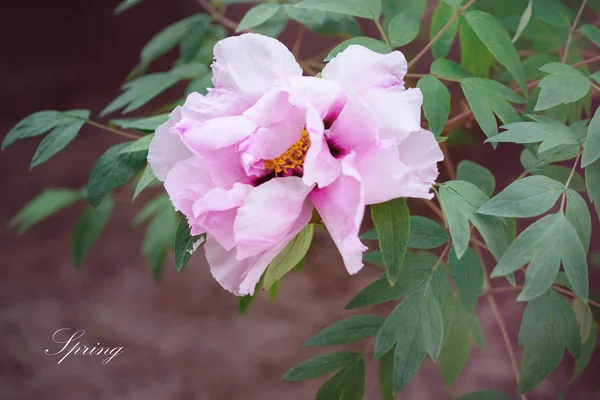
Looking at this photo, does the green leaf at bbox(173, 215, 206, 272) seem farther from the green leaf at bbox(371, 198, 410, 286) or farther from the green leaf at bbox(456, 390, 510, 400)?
the green leaf at bbox(456, 390, 510, 400)

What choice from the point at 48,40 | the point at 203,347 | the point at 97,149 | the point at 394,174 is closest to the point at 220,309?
the point at 203,347

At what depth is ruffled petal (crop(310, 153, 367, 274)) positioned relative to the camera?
333 mm

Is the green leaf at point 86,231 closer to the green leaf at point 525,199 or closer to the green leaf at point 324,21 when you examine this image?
the green leaf at point 324,21

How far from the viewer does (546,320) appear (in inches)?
16.1

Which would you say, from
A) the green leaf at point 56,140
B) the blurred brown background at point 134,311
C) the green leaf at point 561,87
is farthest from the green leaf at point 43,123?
the blurred brown background at point 134,311

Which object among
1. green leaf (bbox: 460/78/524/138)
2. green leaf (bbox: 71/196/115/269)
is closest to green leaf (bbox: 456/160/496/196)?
green leaf (bbox: 460/78/524/138)

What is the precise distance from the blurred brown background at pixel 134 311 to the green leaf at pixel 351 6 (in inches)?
27.0

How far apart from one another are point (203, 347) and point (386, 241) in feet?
2.59

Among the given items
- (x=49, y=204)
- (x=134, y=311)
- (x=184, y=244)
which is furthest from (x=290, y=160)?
(x=134, y=311)

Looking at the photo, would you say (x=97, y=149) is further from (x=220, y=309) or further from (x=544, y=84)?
(x=544, y=84)

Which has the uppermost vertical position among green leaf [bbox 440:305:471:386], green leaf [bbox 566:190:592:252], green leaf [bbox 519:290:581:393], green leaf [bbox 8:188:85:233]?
green leaf [bbox 566:190:592:252]

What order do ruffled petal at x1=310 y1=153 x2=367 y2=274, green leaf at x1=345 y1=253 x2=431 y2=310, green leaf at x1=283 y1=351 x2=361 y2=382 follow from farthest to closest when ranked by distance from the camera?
green leaf at x1=283 y1=351 x2=361 y2=382
green leaf at x1=345 y1=253 x2=431 y2=310
ruffled petal at x1=310 y1=153 x2=367 y2=274

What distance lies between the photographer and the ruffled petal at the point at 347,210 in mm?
333

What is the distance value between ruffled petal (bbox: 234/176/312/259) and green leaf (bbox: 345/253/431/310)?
12 centimetres
